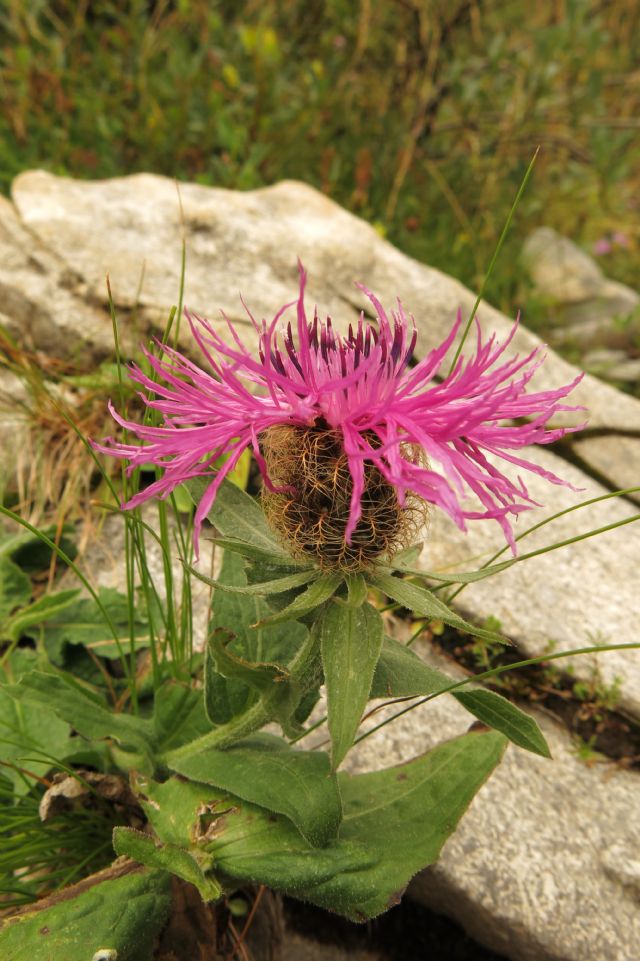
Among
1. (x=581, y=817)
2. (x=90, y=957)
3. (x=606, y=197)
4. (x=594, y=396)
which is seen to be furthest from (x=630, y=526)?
(x=606, y=197)

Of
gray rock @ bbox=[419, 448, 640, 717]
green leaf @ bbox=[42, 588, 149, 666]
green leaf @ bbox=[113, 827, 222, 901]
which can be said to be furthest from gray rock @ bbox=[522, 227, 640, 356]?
green leaf @ bbox=[113, 827, 222, 901]

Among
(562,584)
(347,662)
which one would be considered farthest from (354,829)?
(562,584)

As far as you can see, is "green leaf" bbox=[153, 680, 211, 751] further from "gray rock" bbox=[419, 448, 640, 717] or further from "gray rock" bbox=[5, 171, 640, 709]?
"gray rock" bbox=[5, 171, 640, 709]

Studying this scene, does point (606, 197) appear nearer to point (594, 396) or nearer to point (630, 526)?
point (594, 396)

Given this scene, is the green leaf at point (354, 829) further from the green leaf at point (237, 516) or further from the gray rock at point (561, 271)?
the gray rock at point (561, 271)

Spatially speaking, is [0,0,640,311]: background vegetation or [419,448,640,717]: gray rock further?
[0,0,640,311]: background vegetation

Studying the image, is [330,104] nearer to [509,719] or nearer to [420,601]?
[420,601]

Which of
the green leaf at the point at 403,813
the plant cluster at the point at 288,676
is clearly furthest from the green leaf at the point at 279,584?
the green leaf at the point at 403,813
